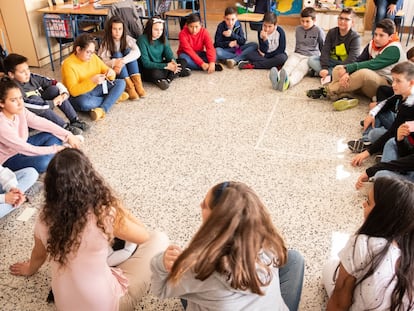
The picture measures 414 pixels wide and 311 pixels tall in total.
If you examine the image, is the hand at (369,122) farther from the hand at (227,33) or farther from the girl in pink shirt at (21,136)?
the hand at (227,33)

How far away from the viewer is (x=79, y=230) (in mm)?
1318

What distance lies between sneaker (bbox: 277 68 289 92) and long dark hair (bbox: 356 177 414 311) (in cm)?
262

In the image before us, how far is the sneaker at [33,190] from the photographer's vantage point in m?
2.40

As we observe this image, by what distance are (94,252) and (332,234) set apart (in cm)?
127

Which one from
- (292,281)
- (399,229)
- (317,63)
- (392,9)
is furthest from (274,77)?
(399,229)

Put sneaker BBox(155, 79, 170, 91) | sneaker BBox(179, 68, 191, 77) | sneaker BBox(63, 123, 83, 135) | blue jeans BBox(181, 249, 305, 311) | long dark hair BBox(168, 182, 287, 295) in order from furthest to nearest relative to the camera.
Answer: sneaker BBox(179, 68, 191, 77), sneaker BBox(155, 79, 170, 91), sneaker BBox(63, 123, 83, 135), blue jeans BBox(181, 249, 305, 311), long dark hair BBox(168, 182, 287, 295)

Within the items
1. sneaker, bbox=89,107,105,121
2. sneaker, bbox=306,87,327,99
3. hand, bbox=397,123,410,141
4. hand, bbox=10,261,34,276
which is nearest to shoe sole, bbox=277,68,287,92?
sneaker, bbox=306,87,327,99

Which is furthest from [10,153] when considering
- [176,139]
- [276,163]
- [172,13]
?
[172,13]

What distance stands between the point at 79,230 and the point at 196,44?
11.4 ft

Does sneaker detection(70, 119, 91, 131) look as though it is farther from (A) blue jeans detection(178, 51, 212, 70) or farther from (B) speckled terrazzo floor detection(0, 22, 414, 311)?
(A) blue jeans detection(178, 51, 212, 70)

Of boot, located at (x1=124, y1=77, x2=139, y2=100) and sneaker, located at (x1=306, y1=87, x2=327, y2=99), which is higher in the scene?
boot, located at (x1=124, y1=77, x2=139, y2=100)

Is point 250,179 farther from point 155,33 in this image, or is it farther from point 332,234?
point 155,33

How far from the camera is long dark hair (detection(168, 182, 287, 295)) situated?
102 cm

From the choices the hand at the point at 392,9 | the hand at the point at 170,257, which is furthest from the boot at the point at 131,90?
the hand at the point at 392,9
